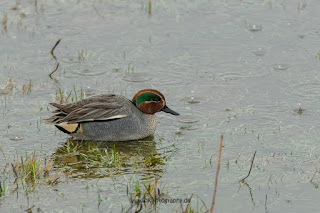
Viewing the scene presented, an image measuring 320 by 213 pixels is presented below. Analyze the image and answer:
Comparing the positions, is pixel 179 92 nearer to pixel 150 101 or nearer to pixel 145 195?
pixel 150 101

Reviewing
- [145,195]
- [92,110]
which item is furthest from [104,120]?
[145,195]

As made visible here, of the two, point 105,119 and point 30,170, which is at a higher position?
point 105,119

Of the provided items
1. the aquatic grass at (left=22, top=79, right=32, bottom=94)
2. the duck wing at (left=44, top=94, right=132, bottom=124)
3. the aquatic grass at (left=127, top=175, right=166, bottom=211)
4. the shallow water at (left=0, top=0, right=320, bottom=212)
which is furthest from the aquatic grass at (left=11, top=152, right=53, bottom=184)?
the aquatic grass at (left=22, top=79, right=32, bottom=94)

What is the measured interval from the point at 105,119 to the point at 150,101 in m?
0.66

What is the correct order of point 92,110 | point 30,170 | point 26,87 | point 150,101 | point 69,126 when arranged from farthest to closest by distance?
point 26,87 → point 150,101 → point 92,110 → point 69,126 → point 30,170

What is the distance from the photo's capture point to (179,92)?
32.2 feet

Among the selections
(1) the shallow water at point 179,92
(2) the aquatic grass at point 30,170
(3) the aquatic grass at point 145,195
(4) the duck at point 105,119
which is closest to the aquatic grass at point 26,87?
(1) the shallow water at point 179,92

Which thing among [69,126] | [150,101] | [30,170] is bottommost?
[30,170]

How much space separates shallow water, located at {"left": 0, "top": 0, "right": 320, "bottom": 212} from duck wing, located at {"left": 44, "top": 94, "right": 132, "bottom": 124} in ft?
1.04

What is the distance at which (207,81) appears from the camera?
1017 centimetres

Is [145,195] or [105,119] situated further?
[105,119]

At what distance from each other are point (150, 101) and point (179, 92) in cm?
113

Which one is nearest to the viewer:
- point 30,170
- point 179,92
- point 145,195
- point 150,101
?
point 145,195

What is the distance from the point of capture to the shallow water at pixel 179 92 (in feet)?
23.3
